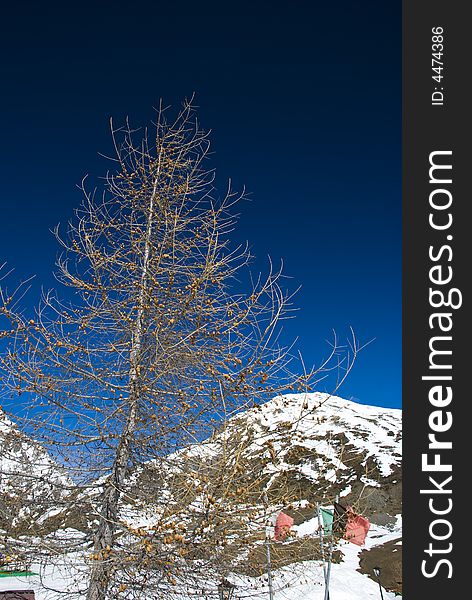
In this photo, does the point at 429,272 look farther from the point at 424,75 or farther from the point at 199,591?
the point at 199,591

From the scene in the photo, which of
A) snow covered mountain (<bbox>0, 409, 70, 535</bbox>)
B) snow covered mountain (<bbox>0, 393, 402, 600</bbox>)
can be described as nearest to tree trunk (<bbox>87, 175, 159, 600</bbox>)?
snow covered mountain (<bbox>0, 393, 402, 600</bbox>)

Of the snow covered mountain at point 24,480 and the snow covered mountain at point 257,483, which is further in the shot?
the snow covered mountain at point 24,480

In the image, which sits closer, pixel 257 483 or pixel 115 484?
pixel 257 483

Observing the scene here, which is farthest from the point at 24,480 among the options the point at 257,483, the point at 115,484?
the point at 257,483

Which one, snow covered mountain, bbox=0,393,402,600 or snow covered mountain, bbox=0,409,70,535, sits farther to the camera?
snow covered mountain, bbox=0,409,70,535

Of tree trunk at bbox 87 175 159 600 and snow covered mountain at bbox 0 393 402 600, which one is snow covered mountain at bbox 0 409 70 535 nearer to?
snow covered mountain at bbox 0 393 402 600

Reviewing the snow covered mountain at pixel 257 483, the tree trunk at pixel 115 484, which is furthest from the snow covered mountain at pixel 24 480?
the tree trunk at pixel 115 484

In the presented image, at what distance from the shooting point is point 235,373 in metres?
5.16

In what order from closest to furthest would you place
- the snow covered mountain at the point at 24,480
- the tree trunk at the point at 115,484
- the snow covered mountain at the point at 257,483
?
1. the snow covered mountain at the point at 257,483
2. the tree trunk at the point at 115,484
3. the snow covered mountain at the point at 24,480

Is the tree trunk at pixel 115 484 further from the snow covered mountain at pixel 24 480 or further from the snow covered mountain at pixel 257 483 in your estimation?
the snow covered mountain at pixel 24 480

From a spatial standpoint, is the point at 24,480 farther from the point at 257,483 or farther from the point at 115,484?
the point at 257,483

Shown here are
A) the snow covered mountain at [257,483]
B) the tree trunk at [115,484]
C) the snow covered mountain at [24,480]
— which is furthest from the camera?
the snow covered mountain at [24,480]

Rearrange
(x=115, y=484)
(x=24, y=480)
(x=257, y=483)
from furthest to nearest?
(x=115, y=484)
(x=24, y=480)
(x=257, y=483)

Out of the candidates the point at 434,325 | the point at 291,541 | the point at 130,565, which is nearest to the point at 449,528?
the point at 291,541
